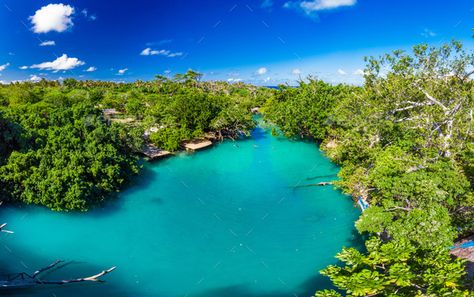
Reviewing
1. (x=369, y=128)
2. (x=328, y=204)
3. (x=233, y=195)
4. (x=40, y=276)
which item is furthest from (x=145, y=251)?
(x=369, y=128)

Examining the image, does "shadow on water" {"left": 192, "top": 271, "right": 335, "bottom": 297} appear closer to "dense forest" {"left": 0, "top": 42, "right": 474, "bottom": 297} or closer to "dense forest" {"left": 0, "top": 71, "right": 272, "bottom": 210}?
"dense forest" {"left": 0, "top": 42, "right": 474, "bottom": 297}

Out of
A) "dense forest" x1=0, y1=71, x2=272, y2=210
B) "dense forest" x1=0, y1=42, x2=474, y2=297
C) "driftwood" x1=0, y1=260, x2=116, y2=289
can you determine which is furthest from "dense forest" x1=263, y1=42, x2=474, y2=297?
"dense forest" x1=0, y1=71, x2=272, y2=210

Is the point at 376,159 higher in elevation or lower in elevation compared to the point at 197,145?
lower

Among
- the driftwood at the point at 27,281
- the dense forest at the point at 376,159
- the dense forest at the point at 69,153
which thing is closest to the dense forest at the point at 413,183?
the dense forest at the point at 376,159

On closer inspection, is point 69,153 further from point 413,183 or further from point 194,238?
point 413,183

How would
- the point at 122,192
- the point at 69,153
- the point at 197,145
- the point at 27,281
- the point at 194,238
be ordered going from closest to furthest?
the point at 27,281
the point at 194,238
the point at 69,153
the point at 122,192
the point at 197,145

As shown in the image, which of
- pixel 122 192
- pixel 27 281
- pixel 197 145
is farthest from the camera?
pixel 197 145

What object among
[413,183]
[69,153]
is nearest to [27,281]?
[69,153]
